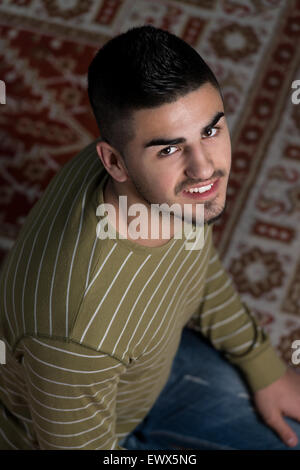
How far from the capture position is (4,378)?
95 centimetres

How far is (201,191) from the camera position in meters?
0.80

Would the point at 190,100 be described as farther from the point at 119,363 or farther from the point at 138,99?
the point at 119,363

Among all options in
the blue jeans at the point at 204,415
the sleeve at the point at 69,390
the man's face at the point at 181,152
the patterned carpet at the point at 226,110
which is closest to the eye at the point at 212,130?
the man's face at the point at 181,152

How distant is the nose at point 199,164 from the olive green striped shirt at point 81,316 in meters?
0.13

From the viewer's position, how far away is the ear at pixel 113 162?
0.79 meters

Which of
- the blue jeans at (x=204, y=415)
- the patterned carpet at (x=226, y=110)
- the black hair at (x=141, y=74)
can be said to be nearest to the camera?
the black hair at (x=141, y=74)

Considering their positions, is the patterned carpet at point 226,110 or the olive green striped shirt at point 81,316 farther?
the patterned carpet at point 226,110

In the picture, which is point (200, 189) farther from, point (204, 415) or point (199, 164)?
point (204, 415)

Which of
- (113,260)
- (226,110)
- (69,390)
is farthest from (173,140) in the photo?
(226,110)

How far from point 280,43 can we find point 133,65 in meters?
1.38

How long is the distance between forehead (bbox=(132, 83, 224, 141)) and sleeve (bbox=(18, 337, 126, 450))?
0.98 feet

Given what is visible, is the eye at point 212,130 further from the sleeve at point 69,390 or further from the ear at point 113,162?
the sleeve at point 69,390

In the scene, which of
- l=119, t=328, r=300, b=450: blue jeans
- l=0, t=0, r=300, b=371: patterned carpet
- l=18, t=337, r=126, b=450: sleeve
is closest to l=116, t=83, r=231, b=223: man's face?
l=18, t=337, r=126, b=450: sleeve

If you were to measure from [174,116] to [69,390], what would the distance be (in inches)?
15.5
